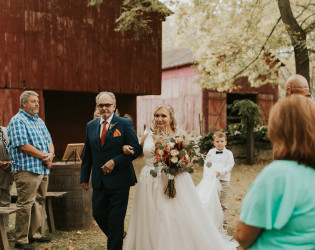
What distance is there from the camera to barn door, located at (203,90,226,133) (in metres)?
24.8

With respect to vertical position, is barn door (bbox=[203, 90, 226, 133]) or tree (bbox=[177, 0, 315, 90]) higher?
tree (bbox=[177, 0, 315, 90])

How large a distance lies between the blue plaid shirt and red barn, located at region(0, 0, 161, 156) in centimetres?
864

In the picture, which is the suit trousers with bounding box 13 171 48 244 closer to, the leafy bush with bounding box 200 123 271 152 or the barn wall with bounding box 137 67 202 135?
the leafy bush with bounding box 200 123 271 152

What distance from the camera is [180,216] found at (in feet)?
18.3

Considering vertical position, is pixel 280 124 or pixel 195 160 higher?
pixel 280 124

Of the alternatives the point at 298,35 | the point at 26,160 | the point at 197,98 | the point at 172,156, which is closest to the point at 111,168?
the point at 172,156

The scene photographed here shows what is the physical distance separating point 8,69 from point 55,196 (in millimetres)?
9038

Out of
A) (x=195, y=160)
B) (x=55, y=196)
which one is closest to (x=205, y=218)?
(x=195, y=160)

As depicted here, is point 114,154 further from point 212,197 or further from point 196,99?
point 196,99

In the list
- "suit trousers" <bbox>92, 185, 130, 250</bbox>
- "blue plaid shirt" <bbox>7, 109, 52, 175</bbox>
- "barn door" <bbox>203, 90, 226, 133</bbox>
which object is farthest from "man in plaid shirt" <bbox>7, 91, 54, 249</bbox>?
"barn door" <bbox>203, 90, 226, 133</bbox>

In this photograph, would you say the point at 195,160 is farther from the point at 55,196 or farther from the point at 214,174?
the point at 55,196

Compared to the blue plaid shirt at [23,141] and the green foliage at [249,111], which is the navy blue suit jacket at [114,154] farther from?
the green foliage at [249,111]

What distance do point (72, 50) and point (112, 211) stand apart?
38.6ft

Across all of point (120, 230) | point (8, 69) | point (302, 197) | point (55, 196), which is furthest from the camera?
point (8, 69)
